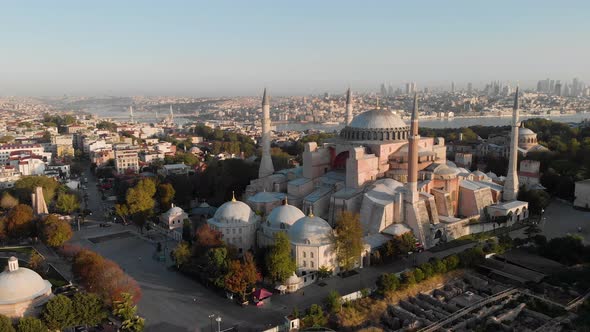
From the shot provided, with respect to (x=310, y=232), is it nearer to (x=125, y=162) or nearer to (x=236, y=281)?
(x=236, y=281)

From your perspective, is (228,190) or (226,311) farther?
(228,190)

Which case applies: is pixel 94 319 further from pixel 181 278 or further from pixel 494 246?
pixel 494 246

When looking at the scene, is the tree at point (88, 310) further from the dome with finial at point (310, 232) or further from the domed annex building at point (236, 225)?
the dome with finial at point (310, 232)

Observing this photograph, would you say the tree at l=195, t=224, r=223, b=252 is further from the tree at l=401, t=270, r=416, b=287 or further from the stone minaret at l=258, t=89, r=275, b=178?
the stone minaret at l=258, t=89, r=275, b=178

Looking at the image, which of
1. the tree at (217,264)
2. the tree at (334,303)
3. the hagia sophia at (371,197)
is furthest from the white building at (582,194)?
the tree at (217,264)

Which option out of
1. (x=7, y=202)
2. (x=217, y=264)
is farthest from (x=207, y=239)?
(x=7, y=202)

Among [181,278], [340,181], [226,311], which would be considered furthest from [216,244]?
[340,181]
